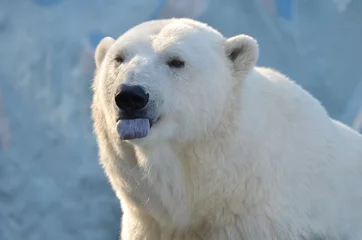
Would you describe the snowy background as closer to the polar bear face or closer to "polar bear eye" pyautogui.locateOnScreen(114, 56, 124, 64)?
the polar bear face

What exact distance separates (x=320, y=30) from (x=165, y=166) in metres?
2.26

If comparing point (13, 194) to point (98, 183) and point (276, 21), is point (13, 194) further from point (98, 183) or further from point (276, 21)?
point (276, 21)

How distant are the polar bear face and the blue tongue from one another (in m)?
0.02

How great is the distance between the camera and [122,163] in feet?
9.23

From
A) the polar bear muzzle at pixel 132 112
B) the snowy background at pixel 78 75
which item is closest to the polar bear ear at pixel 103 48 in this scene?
the polar bear muzzle at pixel 132 112

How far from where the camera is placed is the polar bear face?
2.48 metres

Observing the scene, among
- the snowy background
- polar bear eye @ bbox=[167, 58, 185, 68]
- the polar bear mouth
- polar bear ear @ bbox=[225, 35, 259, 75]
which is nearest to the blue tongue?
the polar bear mouth

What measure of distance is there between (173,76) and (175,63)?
62 millimetres

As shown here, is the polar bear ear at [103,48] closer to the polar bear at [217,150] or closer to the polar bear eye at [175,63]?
the polar bear at [217,150]

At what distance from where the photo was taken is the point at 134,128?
2.48m

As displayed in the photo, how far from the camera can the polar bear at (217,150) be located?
8.71 feet

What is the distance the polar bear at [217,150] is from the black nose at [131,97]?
0.28 feet

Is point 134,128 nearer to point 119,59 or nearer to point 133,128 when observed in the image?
point 133,128

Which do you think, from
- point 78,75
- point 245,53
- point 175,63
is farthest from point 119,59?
point 78,75
